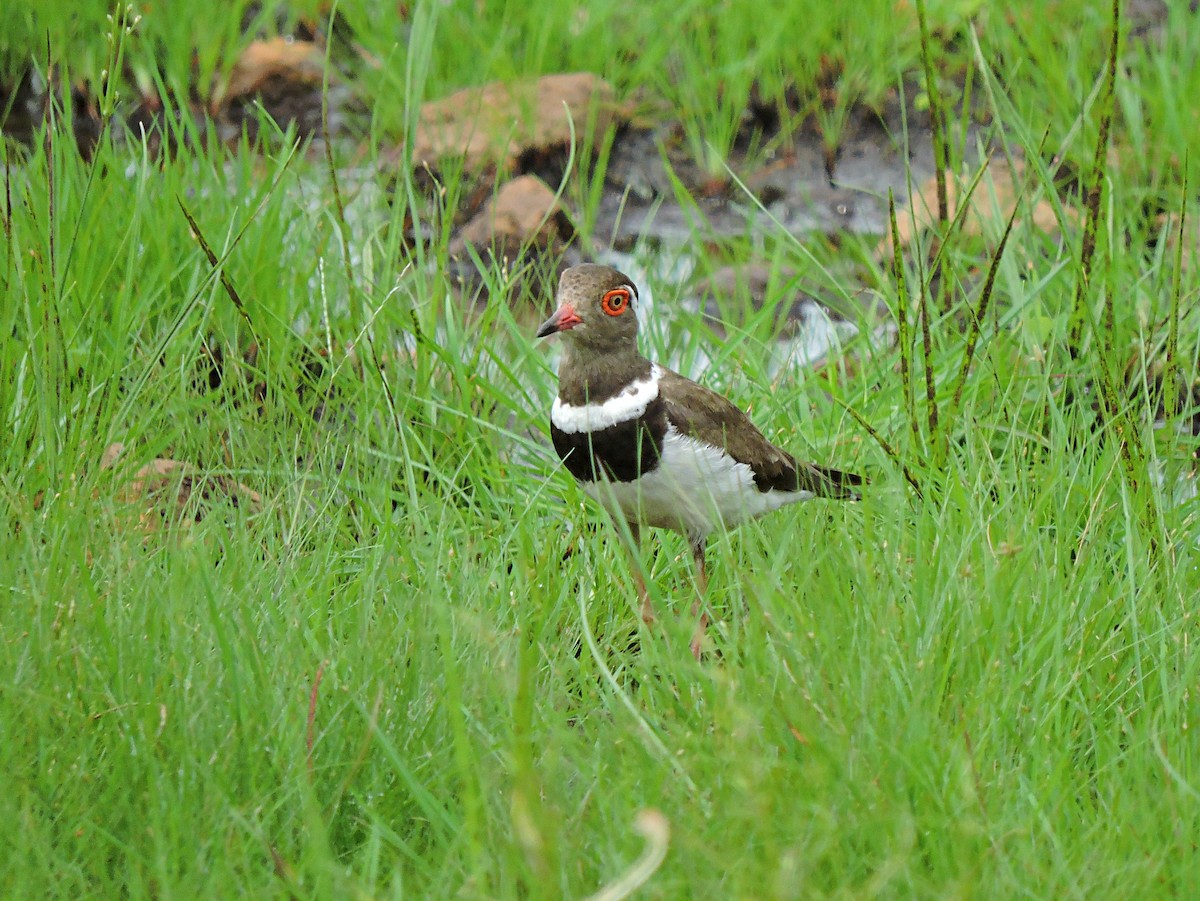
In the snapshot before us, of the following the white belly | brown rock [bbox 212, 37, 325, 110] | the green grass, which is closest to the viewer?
the green grass

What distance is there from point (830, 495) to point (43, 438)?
181 cm

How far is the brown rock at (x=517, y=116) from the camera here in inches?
232

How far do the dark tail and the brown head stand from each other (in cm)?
54

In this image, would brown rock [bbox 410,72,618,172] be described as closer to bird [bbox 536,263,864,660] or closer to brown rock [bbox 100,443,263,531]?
brown rock [bbox 100,443,263,531]

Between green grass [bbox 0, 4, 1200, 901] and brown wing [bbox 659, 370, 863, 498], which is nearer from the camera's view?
green grass [bbox 0, 4, 1200, 901]

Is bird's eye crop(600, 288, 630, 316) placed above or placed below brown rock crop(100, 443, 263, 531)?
above

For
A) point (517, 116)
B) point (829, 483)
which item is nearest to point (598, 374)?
point (829, 483)

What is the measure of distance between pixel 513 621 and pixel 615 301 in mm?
803

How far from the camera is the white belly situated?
3.24 metres

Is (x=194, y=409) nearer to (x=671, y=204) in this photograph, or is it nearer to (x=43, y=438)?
(x=43, y=438)

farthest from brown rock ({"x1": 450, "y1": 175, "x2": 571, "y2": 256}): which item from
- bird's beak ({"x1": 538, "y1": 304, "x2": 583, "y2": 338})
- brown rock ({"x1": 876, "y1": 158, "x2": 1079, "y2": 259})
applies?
bird's beak ({"x1": 538, "y1": 304, "x2": 583, "y2": 338})

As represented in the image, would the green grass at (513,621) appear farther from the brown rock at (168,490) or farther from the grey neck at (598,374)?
the grey neck at (598,374)

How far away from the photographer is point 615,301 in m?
3.39

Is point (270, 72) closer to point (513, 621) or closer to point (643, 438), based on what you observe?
point (643, 438)
